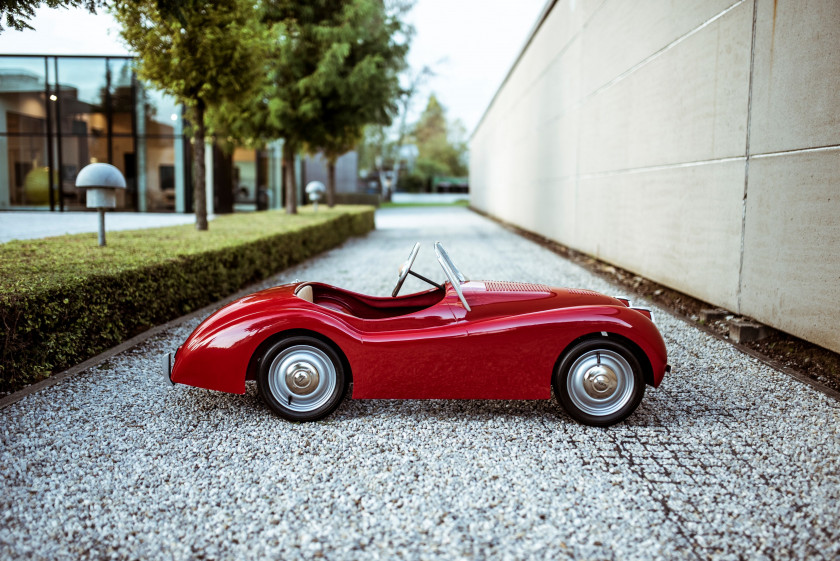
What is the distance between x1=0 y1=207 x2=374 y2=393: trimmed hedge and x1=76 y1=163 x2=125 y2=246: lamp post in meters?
0.44

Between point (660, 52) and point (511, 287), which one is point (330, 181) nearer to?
point (660, 52)

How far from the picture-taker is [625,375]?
3.50 metres

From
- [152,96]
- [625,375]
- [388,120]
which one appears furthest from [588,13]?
[152,96]

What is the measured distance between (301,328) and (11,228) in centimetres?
1416

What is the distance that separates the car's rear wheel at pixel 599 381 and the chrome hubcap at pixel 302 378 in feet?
4.26

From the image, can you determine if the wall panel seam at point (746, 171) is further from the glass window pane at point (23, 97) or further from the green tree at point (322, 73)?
the glass window pane at point (23, 97)

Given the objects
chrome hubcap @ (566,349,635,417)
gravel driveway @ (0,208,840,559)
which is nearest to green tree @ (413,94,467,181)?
gravel driveway @ (0,208,840,559)

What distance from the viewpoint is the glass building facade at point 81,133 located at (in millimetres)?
20906

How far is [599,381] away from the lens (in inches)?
138

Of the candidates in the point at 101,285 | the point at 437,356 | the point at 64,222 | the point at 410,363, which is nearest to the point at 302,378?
the point at 410,363

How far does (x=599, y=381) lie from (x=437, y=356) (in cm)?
91

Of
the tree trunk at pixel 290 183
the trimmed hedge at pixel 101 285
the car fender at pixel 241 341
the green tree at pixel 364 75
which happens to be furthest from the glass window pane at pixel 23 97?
the car fender at pixel 241 341

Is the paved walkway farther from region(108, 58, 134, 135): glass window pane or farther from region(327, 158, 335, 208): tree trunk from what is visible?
region(327, 158, 335, 208): tree trunk

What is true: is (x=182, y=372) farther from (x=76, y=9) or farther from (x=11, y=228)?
(x=11, y=228)
